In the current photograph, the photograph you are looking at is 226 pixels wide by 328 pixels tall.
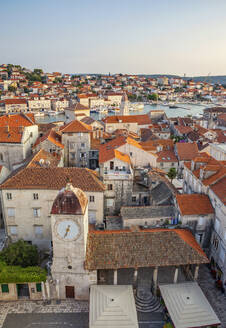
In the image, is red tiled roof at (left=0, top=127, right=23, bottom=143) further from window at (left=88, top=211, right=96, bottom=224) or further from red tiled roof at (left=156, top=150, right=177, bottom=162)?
red tiled roof at (left=156, top=150, right=177, bottom=162)

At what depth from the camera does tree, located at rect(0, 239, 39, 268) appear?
2559 centimetres

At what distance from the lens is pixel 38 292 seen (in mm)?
24281

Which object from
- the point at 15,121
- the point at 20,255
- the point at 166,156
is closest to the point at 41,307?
the point at 20,255

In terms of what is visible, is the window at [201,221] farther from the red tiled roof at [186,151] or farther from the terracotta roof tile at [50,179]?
the red tiled roof at [186,151]

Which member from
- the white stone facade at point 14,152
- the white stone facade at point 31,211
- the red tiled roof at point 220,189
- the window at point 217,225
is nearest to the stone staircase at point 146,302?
the window at point 217,225

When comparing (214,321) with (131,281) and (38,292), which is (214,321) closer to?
(131,281)

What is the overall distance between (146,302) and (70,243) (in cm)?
895

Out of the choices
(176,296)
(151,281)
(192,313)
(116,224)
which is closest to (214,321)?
(192,313)

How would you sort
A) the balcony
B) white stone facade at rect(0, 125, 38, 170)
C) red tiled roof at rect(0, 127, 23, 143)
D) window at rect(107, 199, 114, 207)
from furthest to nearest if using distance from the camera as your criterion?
white stone facade at rect(0, 125, 38, 170)
red tiled roof at rect(0, 127, 23, 143)
window at rect(107, 199, 114, 207)
the balcony

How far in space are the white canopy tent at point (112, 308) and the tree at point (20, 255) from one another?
7.17 metres

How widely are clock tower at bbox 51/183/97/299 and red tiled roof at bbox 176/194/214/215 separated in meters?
11.9

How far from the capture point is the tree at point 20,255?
2559cm

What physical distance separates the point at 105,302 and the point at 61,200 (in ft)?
29.2

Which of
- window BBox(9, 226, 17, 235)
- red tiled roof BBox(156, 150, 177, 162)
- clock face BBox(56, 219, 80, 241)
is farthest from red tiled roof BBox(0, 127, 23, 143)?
red tiled roof BBox(156, 150, 177, 162)
